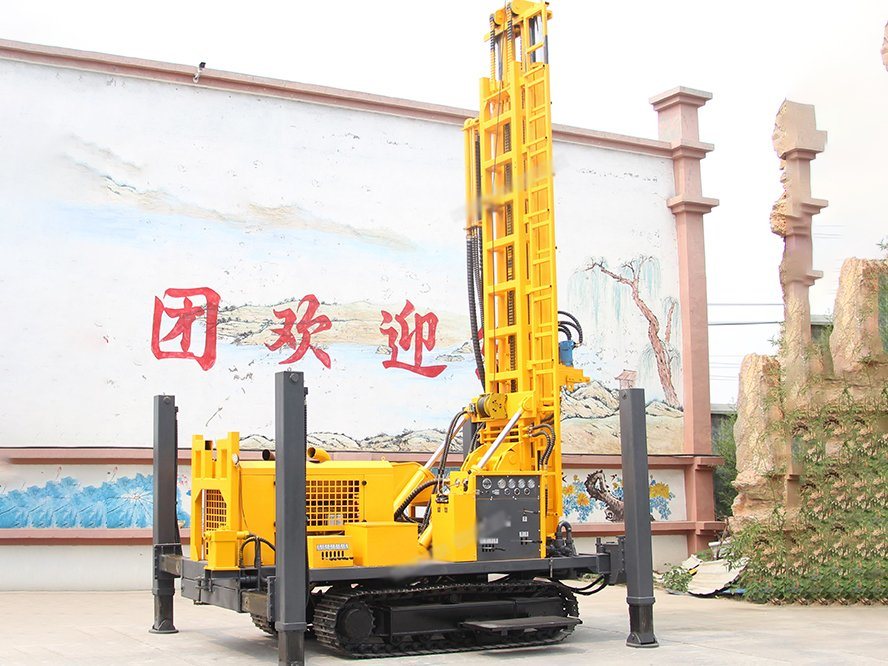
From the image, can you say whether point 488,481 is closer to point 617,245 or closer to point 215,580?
point 215,580

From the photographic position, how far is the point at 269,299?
1759cm

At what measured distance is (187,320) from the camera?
55.9 ft

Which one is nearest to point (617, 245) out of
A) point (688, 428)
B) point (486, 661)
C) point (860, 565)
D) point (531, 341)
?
point (688, 428)

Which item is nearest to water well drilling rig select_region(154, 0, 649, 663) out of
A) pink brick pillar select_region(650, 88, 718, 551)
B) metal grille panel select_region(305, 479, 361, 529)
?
metal grille panel select_region(305, 479, 361, 529)

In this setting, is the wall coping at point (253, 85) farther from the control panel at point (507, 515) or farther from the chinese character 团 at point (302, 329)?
the control panel at point (507, 515)

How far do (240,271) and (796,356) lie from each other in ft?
27.1

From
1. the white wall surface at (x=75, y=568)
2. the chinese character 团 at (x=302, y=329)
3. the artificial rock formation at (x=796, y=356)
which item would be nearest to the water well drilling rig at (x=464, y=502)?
the white wall surface at (x=75, y=568)

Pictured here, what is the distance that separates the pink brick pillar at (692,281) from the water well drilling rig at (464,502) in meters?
9.47

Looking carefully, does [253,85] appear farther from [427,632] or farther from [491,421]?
[427,632]

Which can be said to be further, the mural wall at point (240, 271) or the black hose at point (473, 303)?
the mural wall at point (240, 271)

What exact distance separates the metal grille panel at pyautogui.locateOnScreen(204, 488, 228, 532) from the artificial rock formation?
7.82 metres

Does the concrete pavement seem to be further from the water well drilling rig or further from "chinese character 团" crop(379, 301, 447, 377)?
"chinese character 团" crop(379, 301, 447, 377)

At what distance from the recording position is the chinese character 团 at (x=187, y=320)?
16875 mm

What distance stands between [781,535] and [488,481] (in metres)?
5.87
